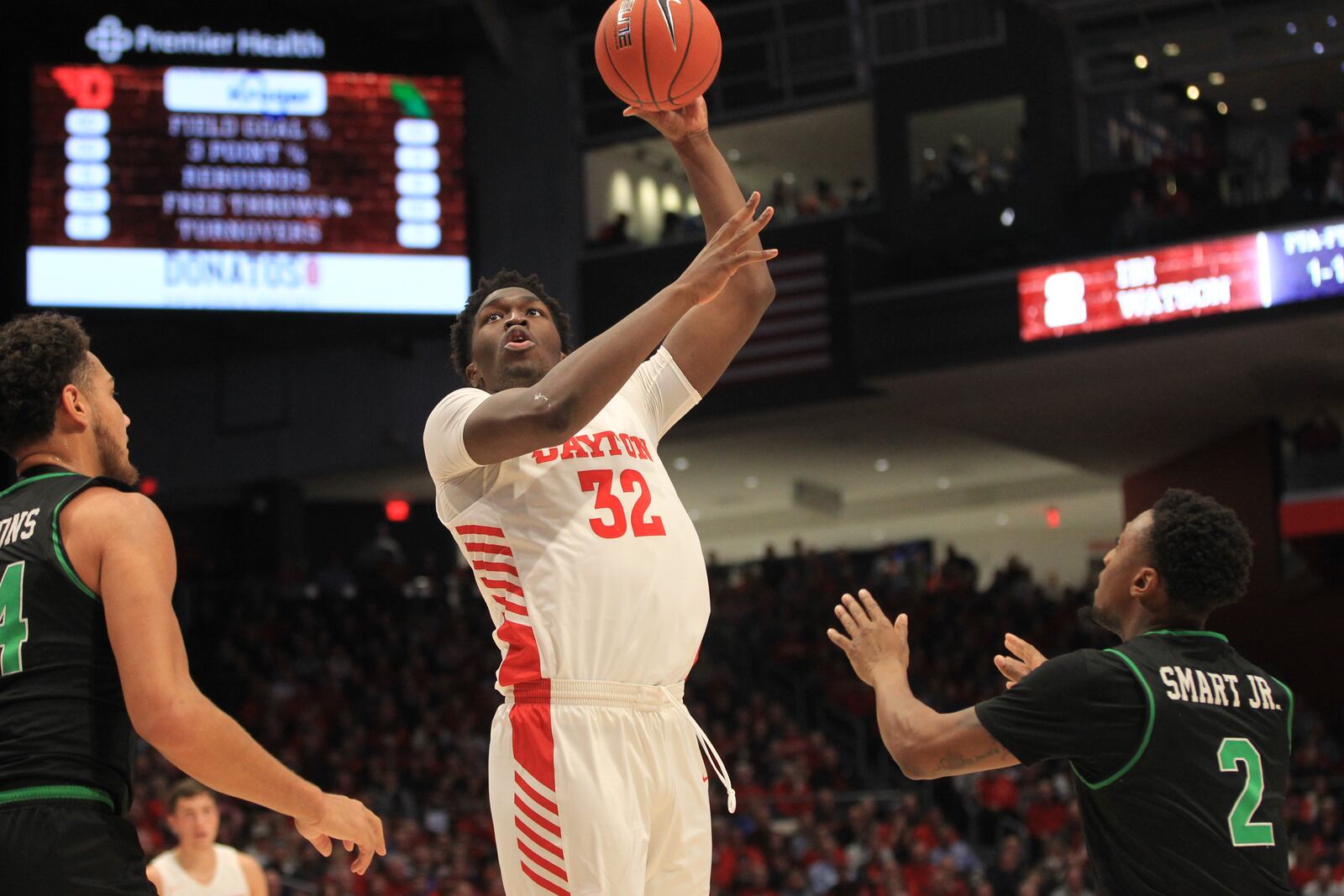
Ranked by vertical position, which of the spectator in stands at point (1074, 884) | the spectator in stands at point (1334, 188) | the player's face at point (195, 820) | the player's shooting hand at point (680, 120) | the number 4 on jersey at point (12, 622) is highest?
the spectator in stands at point (1334, 188)

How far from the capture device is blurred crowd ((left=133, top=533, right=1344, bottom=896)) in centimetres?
1393

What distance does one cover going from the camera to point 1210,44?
18938 mm

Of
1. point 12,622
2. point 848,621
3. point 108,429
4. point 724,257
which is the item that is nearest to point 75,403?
point 108,429

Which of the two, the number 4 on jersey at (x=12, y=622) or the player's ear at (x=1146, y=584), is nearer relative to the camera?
the number 4 on jersey at (x=12, y=622)

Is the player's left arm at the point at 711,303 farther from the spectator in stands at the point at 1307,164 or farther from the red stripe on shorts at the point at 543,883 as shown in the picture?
the spectator in stands at the point at 1307,164

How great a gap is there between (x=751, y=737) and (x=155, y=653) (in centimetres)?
1489

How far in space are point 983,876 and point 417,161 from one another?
29.3ft

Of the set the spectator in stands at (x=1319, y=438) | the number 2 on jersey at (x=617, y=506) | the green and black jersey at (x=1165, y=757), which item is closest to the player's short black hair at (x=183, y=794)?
the number 2 on jersey at (x=617, y=506)

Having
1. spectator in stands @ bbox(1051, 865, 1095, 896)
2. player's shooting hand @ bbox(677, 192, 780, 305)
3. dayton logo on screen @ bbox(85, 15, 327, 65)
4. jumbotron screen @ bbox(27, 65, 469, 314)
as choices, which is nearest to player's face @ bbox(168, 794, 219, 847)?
player's shooting hand @ bbox(677, 192, 780, 305)

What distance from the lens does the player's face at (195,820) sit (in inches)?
282

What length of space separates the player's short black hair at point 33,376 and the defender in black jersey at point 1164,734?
1.94 metres

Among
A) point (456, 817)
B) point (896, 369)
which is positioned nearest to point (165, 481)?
point (456, 817)

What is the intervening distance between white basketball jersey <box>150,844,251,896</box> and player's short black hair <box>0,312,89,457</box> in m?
4.39

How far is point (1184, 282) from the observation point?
16.1 metres
